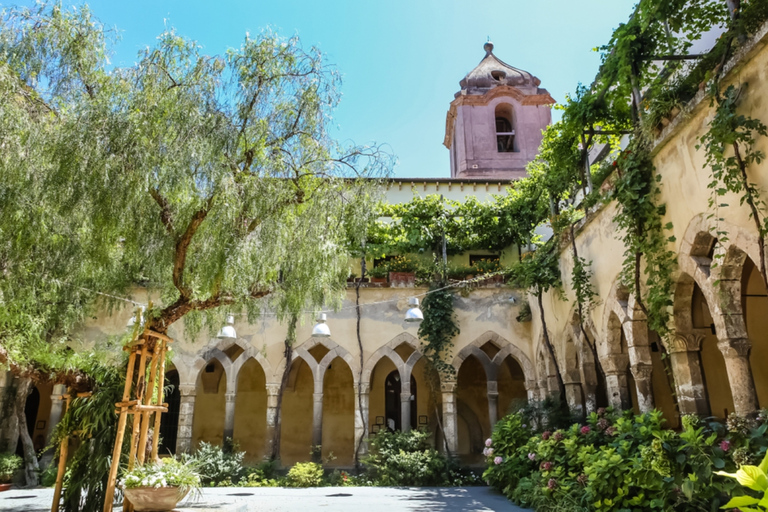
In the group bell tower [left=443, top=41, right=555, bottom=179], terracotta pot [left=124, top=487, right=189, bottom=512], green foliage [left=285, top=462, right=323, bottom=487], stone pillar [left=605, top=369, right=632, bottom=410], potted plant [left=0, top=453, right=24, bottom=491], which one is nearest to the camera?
terracotta pot [left=124, top=487, right=189, bottom=512]

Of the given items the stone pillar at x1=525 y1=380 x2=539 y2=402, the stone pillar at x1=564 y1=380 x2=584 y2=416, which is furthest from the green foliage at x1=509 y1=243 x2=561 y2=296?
the stone pillar at x1=525 y1=380 x2=539 y2=402

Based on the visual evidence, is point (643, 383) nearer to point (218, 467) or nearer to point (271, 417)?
point (271, 417)

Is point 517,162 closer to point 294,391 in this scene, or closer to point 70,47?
point 294,391

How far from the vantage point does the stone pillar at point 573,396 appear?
29.3 feet

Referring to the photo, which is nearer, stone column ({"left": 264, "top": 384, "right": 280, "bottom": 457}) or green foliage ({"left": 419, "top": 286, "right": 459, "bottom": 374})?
stone column ({"left": 264, "top": 384, "right": 280, "bottom": 457})

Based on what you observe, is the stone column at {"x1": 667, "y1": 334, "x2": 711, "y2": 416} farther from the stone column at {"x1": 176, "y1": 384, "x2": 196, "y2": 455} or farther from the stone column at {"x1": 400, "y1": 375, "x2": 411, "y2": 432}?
the stone column at {"x1": 176, "y1": 384, "x2": 196, "y2": 455}

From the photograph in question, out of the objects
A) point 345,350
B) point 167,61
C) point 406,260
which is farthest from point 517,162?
point 167,61

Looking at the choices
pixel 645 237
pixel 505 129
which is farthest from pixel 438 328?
pixel 505 129

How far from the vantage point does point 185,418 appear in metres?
11.5

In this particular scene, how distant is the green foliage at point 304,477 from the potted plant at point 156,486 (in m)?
4.87

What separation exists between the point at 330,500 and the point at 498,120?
15.4 m

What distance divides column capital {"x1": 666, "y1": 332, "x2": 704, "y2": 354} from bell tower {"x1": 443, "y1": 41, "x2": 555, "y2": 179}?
12.6m

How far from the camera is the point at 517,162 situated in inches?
733

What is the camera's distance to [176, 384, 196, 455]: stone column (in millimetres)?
11281
